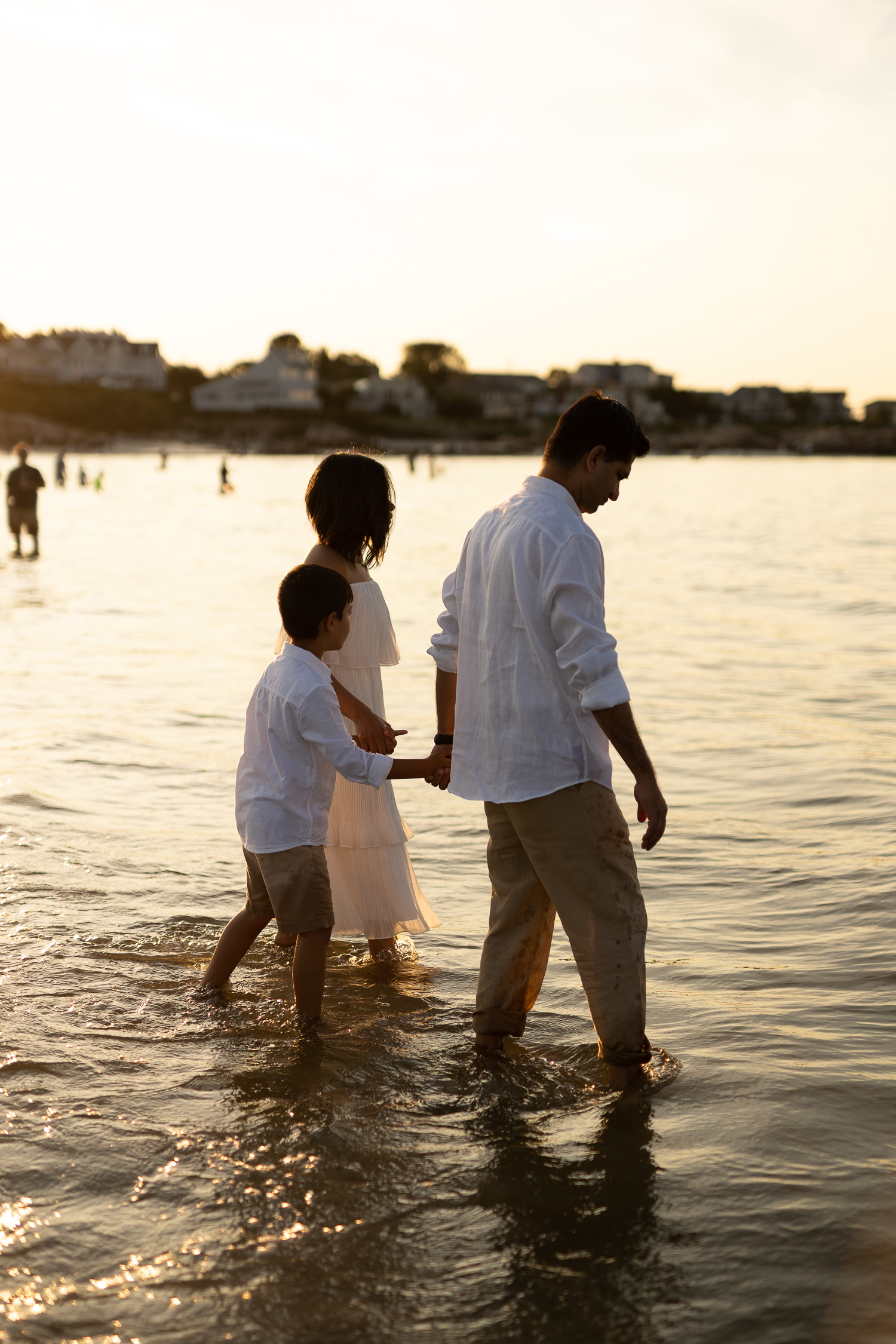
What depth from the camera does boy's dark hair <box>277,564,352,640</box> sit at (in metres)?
4.10

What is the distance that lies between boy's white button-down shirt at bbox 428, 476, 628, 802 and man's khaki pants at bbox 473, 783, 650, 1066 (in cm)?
9

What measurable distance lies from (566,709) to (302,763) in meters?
1.02

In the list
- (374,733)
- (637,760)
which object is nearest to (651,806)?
(637,760)

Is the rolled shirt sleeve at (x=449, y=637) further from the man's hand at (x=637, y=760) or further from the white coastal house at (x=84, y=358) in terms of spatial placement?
the white coastal house at (x=84, y=358)

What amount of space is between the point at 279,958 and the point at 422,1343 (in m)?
2.61

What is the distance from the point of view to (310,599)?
4094 millimetres

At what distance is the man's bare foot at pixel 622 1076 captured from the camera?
12.6ft

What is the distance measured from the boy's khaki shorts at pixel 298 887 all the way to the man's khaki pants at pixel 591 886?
0.63 meters

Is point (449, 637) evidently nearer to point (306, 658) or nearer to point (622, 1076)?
point (306, 658)

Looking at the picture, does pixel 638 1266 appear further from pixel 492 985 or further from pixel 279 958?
pixel 279 958

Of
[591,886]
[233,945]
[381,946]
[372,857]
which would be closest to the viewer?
[591,886]

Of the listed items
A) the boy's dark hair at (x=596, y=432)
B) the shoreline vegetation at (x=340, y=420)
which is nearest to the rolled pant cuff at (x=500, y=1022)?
the boy's dark hair at (x=596, y=432)

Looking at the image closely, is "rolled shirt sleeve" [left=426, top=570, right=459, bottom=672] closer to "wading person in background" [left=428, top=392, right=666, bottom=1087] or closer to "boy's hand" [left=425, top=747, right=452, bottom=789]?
"wading person in background" [left=428, top=392, right=666, bottom=1087]

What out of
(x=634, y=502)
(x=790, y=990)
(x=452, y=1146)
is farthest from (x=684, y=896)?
(x=634, y=502)
